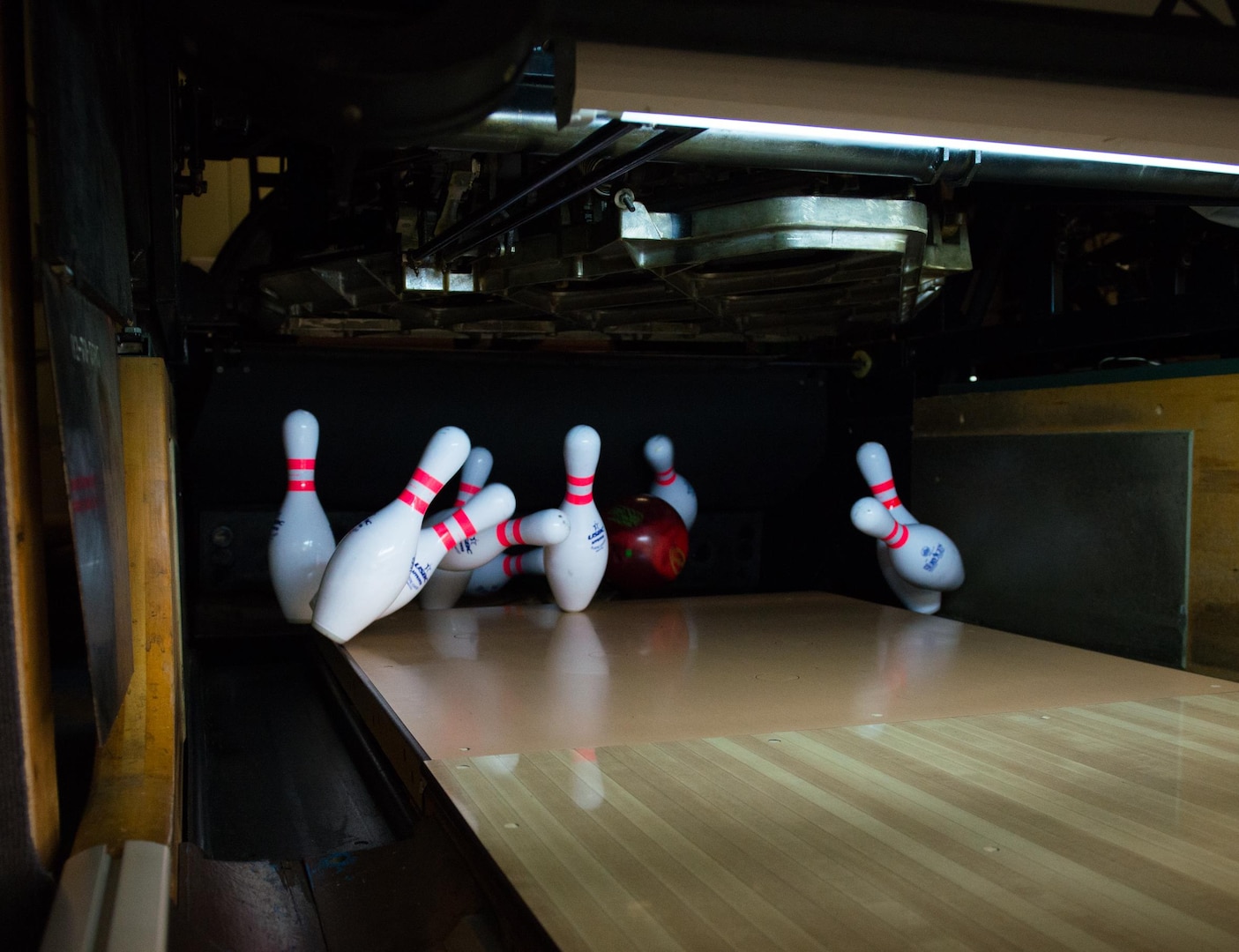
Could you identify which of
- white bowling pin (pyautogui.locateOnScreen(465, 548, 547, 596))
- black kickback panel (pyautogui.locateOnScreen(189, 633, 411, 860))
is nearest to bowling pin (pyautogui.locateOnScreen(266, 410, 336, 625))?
black kickback panel (pyautogui.locateOnScreen(189, 633, 411, 860))

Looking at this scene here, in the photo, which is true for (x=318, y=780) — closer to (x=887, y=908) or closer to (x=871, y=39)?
(x=887, y=908)

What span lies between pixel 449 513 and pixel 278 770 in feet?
3.25

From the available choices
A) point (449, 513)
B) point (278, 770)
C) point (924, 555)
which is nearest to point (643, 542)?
point (449, 513)

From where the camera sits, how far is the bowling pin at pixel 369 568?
97.4 inches

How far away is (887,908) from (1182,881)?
0.35m

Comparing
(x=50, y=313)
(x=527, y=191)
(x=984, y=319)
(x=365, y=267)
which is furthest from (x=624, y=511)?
(x=50, y=313)

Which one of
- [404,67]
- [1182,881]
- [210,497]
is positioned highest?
[404,67]

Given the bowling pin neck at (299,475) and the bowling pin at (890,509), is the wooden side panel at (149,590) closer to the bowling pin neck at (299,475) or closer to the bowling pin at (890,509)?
the bowling pin neck at (299,475)

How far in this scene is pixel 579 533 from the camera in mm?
2977

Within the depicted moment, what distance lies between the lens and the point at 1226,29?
3.48 ft

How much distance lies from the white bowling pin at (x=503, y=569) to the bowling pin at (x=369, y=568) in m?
0.82

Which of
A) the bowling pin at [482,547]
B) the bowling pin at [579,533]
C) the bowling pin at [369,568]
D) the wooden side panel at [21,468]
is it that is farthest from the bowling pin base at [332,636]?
the wooden side panel at [21,468]

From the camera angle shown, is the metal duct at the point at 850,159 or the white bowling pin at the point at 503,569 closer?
the metal duct at the point at 850,159

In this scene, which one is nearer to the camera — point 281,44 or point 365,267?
point 281,44
